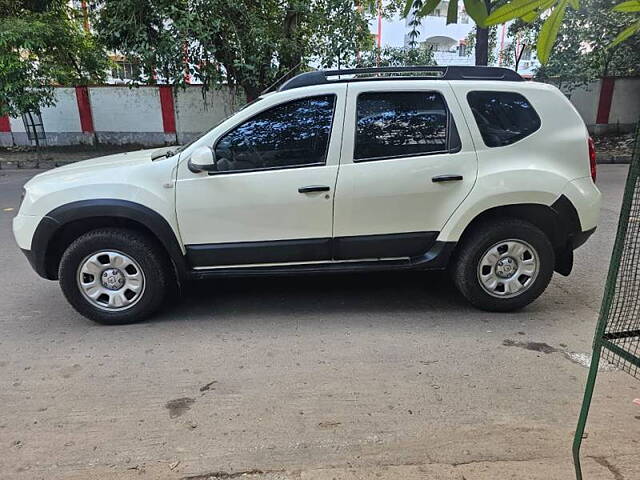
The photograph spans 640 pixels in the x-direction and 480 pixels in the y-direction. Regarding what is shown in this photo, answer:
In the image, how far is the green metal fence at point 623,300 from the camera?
187 centimetres

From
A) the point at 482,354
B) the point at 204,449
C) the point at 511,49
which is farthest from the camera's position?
the point at 511,49

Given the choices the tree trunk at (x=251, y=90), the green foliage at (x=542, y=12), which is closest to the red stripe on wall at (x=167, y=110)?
the tree trunk at (x=251, y=90)

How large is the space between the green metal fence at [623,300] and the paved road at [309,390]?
23.3 inches

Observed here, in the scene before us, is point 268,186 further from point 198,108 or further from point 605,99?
point 605,99

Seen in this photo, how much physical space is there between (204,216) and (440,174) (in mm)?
1854

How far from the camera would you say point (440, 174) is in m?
3.75

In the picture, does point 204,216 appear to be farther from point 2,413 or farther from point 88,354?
point 2,413

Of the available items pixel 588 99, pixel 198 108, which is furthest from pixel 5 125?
pixel 588 99

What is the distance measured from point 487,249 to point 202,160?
233 centimetres

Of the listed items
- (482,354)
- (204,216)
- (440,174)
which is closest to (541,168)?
(440,174)

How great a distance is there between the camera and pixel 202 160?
3.59m

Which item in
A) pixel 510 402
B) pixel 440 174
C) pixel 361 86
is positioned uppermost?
pixel 361 86

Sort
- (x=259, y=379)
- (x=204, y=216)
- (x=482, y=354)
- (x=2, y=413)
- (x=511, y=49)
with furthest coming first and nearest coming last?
(x=511, y=49) < (x=204, y=216) < (x=482, y=354) < (x=259, y=379) < (x=2, y=413)

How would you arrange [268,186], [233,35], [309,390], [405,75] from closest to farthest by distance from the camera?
[309,390], [268,186], [405,75], [233,35]
